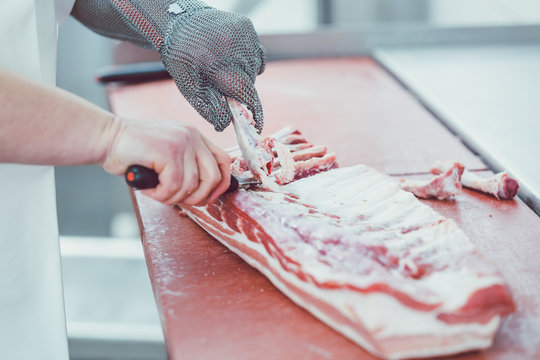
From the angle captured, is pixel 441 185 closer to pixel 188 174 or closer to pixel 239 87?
pixel 239 87

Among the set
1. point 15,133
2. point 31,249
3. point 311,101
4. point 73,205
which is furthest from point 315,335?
point 73,205

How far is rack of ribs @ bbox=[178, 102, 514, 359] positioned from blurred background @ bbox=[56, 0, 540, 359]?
1.40 m

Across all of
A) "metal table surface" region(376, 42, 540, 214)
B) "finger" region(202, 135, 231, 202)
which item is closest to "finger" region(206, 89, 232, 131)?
"finger" region(202, 135, 231, 202)

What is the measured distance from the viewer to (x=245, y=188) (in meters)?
1.82

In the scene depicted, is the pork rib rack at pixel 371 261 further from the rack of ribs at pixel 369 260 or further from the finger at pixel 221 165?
the finger at pixel 221 165

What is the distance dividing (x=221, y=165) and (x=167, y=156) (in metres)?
0.20

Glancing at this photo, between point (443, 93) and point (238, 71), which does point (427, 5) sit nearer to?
point (443, 93)

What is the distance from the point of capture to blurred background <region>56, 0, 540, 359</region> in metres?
3.46

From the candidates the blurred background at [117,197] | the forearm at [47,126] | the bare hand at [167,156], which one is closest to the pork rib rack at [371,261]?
the bare hand at [167,156]

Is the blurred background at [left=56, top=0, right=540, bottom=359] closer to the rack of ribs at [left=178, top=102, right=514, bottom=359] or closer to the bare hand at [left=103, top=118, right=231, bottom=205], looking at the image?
the rack of ribs at [left=178, top=102, right=514, bottom=359]

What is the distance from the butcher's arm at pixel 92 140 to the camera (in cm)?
130

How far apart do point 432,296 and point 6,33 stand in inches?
48.4

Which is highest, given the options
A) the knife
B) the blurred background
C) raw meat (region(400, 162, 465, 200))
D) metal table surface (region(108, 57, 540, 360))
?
the knife

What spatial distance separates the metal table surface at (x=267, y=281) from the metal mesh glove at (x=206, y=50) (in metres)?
0.38
